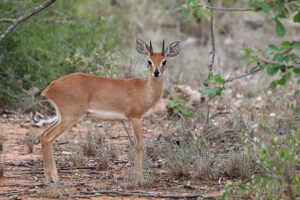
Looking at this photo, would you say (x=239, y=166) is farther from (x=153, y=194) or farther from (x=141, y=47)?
(x=141, y=47)

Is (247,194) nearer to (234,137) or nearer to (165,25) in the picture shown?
(234,137)

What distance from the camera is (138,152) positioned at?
6520 millimetres

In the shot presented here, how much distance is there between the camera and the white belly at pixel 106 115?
6.60 meters

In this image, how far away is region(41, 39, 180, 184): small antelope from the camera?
6.30 m

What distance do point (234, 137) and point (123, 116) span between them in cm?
257

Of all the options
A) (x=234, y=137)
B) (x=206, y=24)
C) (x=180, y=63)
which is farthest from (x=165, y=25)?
(x=234, y=137)

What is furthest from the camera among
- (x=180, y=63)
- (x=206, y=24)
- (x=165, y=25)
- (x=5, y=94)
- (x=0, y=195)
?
(x=165, y=25)

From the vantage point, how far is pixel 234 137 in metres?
8.39

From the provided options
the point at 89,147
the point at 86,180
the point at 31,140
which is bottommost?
the point at 86,180

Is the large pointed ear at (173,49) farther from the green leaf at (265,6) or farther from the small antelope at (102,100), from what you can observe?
the green leaf at (265,6)

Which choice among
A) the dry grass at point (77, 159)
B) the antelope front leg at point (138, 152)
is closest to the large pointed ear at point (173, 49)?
the antelope front leg at point (138, 152)

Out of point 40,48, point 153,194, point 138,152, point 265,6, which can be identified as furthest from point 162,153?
point 40,48

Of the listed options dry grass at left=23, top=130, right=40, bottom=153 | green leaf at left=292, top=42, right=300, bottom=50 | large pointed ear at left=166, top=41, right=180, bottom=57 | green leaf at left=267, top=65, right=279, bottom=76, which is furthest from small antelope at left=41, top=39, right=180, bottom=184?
green leaf at left=292, top=42, right=300, bottom=50

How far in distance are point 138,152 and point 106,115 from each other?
2.27 ft
